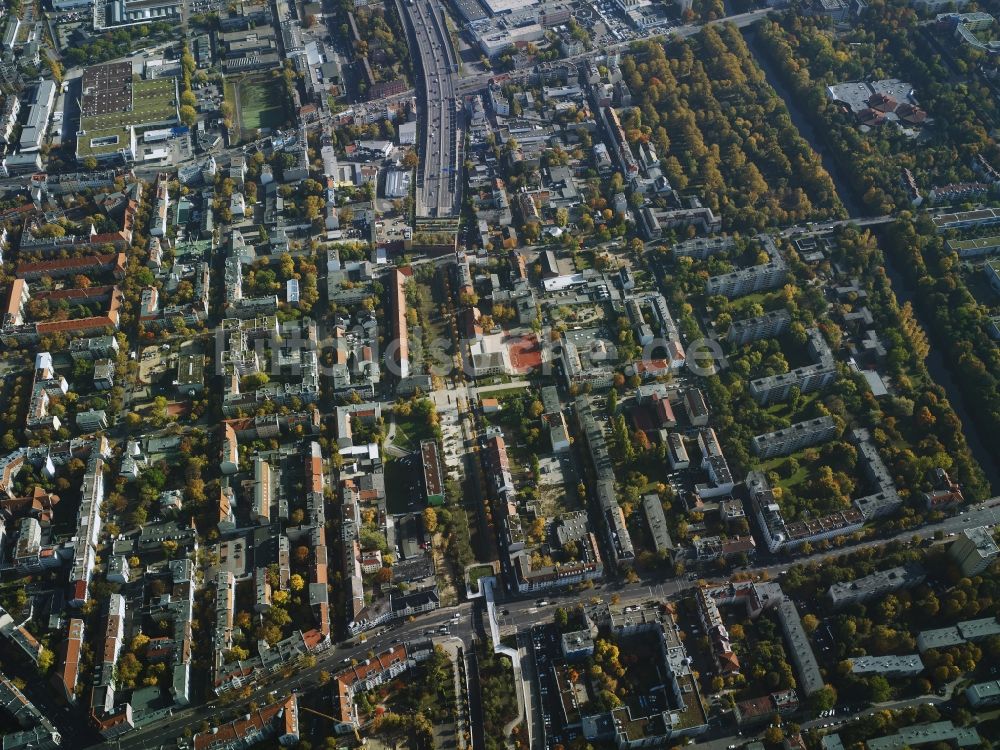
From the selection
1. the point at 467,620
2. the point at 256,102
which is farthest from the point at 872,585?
the point at 256,102

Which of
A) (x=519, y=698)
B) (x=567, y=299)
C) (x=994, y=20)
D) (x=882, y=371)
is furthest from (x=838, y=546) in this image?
(x=994, y=20)

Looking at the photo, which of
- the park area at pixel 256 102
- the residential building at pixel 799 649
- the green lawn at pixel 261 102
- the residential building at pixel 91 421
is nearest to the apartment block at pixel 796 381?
the residential building at pixel 799 649

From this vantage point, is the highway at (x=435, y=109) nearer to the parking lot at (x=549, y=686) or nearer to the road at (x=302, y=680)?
the road at (x=302, y=680)

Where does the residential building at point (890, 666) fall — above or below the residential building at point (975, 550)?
below

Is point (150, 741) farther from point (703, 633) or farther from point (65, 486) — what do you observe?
point (703, 633)

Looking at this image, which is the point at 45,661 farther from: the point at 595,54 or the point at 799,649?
the point at 595,54

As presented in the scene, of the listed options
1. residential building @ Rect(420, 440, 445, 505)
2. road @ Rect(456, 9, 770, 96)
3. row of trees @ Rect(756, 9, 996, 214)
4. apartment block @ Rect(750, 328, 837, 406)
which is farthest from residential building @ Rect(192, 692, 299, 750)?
road @ Rect(456, 9, 770, 96)

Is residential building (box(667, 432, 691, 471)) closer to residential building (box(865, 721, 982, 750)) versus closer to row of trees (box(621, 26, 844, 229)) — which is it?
residential building (box(865, 721, 982, 750))

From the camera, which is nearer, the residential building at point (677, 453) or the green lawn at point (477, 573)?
the green lawn at point (477, 573)
